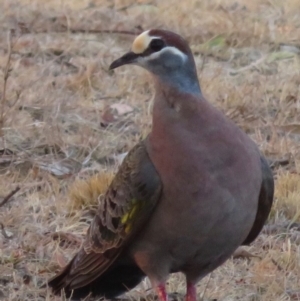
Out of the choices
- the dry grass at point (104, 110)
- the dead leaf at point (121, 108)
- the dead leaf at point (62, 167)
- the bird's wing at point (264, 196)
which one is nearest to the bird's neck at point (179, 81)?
the bird's wing at point (264, 196)

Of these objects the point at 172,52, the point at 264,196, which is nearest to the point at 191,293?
the point at 264,196

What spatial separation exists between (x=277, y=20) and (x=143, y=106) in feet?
8.20

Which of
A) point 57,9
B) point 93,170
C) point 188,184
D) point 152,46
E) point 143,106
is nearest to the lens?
point 188,184

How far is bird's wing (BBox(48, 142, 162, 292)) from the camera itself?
11.3 ft

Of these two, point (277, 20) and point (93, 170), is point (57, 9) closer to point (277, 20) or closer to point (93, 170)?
point (277, 20)

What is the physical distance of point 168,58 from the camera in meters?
3.54

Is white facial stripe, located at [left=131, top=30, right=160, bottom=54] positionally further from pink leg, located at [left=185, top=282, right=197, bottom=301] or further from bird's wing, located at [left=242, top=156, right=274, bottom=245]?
pink leg, located at [left=185, top=282, right=197, bottom=301]

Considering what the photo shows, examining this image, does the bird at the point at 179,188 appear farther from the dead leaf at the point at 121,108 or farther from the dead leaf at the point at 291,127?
the dead leaf at the point at 121,108

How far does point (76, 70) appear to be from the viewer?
7016 millimetres

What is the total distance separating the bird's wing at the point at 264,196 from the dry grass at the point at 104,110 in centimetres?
38

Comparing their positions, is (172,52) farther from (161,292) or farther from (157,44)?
(161,292)

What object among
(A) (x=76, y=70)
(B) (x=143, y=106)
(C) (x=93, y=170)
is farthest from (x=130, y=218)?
(A) (x=76, y=70)

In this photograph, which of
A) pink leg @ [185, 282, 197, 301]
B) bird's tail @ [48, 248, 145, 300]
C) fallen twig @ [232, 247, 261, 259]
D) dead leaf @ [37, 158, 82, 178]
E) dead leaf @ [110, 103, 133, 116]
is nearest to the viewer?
pink leg @ [185, 282, 197, 301]

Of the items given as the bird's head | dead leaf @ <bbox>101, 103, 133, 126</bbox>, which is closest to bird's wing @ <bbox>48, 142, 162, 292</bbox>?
the bird's head
